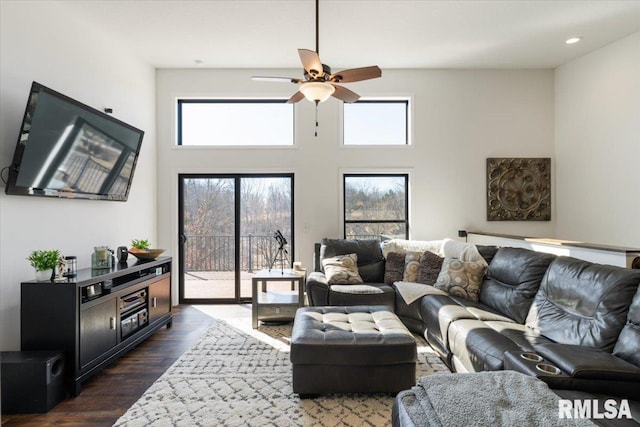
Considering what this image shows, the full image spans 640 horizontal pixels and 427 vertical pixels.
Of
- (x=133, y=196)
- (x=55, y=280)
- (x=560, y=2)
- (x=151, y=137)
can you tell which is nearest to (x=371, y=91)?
(x=560, y=2)

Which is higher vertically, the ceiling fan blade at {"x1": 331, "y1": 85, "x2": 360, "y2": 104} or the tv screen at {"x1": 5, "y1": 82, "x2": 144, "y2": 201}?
the ceiling fan blade at {"x1": 331, "y1": 85, "x2": 360, "y2": 104}

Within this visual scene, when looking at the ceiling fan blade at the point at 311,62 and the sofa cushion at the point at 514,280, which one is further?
the sofa cushion at the point at 514,280

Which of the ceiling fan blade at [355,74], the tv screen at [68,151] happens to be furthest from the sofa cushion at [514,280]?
the tv screen at [68,151]

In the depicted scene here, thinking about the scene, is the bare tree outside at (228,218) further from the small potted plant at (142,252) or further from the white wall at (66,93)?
the small potted plant at (142,252)

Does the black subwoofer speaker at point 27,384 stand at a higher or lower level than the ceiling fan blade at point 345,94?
lower

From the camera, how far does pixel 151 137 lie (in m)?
4.91

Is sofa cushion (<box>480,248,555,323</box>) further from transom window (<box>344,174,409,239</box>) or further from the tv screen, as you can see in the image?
the tv screen

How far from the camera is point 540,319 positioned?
8.46ft

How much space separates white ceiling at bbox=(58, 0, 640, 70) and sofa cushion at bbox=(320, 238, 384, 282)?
2569 mm

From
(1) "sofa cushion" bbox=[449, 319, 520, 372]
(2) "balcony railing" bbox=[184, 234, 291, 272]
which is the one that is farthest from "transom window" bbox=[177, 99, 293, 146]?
(1) "sofa cushion" bbox=[449, 319, 520, 372]

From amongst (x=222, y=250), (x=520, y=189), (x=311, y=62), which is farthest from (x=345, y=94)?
(x=520, y=189)

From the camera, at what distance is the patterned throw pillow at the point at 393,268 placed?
4.26 metres

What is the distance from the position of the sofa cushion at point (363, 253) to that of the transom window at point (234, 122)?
177cm

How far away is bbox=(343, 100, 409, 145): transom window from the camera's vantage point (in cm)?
516
